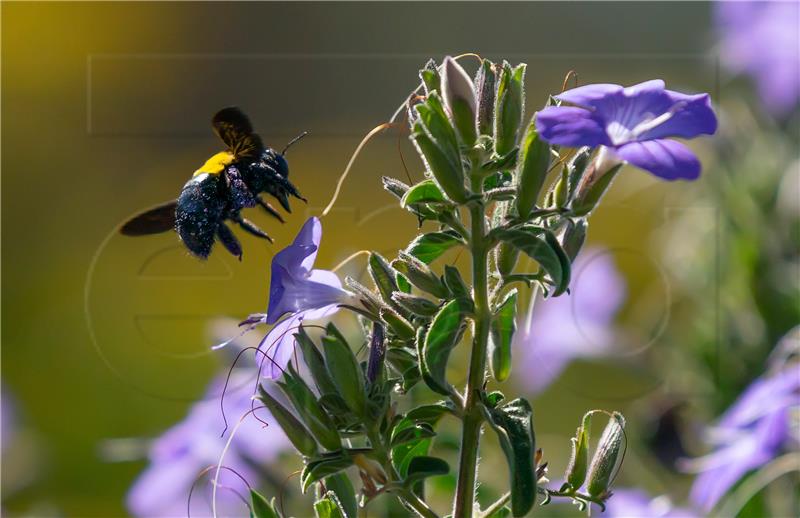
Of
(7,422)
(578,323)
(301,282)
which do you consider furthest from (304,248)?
(7,422)

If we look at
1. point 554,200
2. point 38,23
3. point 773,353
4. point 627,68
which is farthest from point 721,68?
point 38,23

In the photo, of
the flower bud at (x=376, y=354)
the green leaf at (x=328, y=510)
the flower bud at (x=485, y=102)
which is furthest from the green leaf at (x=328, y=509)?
the flower bud at (x=485, y=102)

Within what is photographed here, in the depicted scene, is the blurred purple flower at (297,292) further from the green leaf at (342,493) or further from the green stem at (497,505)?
the green stem at (497,505)

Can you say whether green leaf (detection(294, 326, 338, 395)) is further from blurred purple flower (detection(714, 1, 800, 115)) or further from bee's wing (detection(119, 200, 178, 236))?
blurred purple flower (detection(714, 1, 800, 115))

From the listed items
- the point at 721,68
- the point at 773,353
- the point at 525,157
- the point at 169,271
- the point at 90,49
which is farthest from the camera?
the point at 90,49

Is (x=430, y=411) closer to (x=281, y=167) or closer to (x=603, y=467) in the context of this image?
(x=603, y=467)

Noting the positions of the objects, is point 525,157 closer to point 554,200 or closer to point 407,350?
point 554,200

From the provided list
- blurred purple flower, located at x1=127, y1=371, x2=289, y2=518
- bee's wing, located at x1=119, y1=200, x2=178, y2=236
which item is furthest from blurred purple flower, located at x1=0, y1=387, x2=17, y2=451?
bee's wing, located at x1=119, y1=200, x2=178, y2=236
